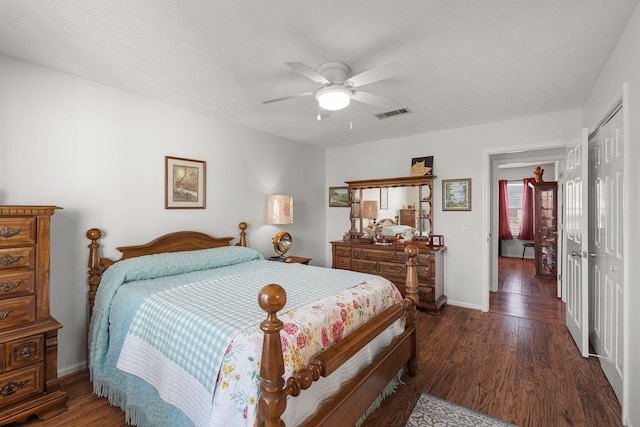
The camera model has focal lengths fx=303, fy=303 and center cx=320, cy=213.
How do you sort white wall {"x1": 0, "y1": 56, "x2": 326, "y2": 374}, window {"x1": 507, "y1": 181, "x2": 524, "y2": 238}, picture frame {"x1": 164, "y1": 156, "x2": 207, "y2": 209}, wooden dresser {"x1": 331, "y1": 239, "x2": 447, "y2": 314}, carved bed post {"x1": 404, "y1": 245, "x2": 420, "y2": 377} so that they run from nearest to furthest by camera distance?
1. white wall {"x1": 0, "y1": 56, "x2": 326, "y2": 374}
2. carved bed post {"x1": 404, "y1": 245, "x2": 420, "y2": 377}
3. picture frame {"x1": 164, "y1": 156, "x2": 207, "y2": 209}
4. wooden dresser {"x1": 331, "y1": 239, "x2": 447, "y2": 314}
5. window {"x1": 507, "y1": 181, "x2": 524, "y2": 238}

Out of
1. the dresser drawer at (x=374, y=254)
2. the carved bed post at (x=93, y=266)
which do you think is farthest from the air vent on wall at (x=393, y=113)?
the carved bed post at (x=93, y=266)

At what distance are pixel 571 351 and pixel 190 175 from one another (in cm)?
424

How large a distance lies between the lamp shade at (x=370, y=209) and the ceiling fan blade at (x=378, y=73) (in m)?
2.92

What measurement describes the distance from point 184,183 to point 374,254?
106 inches

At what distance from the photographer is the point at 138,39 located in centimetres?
203

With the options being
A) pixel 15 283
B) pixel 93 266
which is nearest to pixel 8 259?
pixel 15 283

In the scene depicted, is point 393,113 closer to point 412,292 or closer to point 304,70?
point 304,70

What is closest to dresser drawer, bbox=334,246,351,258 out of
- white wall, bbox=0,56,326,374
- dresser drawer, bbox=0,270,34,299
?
white wall, bbox=0,56,326,374

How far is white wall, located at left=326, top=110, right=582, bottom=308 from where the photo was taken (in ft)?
12.1

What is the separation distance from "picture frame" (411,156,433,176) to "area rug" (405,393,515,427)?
302 cm

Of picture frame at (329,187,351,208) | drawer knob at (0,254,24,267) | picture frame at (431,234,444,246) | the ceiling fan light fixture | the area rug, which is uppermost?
the ceiling fan light fixture

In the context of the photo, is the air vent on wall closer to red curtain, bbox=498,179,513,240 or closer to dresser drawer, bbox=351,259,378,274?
dresser drawer, bbox=351,259,378,274

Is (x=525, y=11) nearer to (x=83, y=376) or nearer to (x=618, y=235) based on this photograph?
(x=618, y=235)

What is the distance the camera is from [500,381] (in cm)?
239
